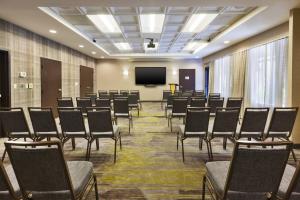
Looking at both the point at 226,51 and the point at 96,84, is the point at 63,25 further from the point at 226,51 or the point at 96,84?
the point at 96,84

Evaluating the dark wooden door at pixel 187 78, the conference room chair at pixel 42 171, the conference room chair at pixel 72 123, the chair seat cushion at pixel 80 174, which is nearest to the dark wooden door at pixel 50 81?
the conference room chair at pixel 72 123

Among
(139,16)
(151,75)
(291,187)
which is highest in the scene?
(139,16)

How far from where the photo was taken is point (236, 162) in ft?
5.84

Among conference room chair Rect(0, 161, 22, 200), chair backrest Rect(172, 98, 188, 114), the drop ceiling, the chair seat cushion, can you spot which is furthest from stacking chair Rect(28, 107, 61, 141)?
chair backrest Rect(172, 98, 188, 114)

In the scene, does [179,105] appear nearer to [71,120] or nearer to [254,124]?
[254,124]

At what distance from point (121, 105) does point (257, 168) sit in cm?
465

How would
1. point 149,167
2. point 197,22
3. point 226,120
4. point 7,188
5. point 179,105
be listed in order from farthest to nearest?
1. point 197,22
2. point 179,105
3. point 226,120
4. point 149,167
5. point 7,188

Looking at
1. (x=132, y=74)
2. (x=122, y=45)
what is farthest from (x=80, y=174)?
(x=132, y=74)

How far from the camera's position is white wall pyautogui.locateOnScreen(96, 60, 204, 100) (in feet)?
52.6

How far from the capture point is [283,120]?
376 centimetres

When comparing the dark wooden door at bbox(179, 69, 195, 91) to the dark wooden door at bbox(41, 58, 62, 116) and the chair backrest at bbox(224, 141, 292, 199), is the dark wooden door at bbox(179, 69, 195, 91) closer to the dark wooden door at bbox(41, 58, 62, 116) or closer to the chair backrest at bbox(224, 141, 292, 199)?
the dark wooden door at bbox(41, 58, 62, 116)

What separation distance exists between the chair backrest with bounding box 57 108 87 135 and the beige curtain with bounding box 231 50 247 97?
21.3ft

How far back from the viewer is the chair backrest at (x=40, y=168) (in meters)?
1.76

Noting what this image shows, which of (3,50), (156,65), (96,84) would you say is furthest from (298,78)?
(96,84)
